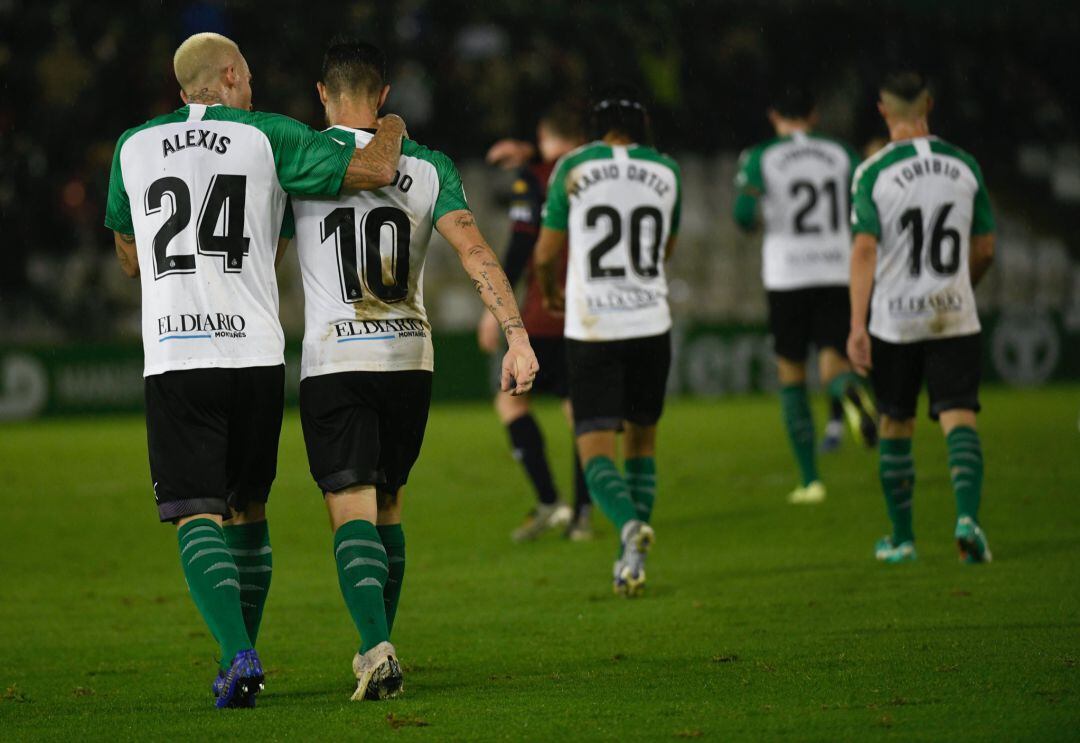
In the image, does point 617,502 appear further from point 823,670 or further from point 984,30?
point 984,30

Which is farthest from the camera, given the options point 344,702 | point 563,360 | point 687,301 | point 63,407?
point 687,301

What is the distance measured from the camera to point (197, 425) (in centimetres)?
510

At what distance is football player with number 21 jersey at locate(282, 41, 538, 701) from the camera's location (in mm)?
5336

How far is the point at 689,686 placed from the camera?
17.2 ft

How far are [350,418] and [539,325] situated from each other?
173 inches

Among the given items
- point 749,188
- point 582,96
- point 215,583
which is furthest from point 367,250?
point 582,96

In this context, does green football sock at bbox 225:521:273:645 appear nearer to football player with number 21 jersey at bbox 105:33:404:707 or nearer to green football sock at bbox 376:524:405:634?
football player with number 21 jersey at bbox 105:33:404:707

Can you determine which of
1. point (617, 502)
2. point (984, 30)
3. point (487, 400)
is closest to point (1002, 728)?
point (617, 502)

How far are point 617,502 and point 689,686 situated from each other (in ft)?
7.82

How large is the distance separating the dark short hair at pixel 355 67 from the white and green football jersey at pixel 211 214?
1.02ft

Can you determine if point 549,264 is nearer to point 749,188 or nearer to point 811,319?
point 749,188

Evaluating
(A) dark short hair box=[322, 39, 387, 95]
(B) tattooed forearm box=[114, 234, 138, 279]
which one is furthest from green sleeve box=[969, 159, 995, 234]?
(B) tattooed forearm box=[114, 234, 138, 279]

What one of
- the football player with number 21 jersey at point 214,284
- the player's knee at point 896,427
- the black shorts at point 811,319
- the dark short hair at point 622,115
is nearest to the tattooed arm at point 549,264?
the dark short hair at point 622,115

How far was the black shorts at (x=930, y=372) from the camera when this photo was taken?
7938 mm
